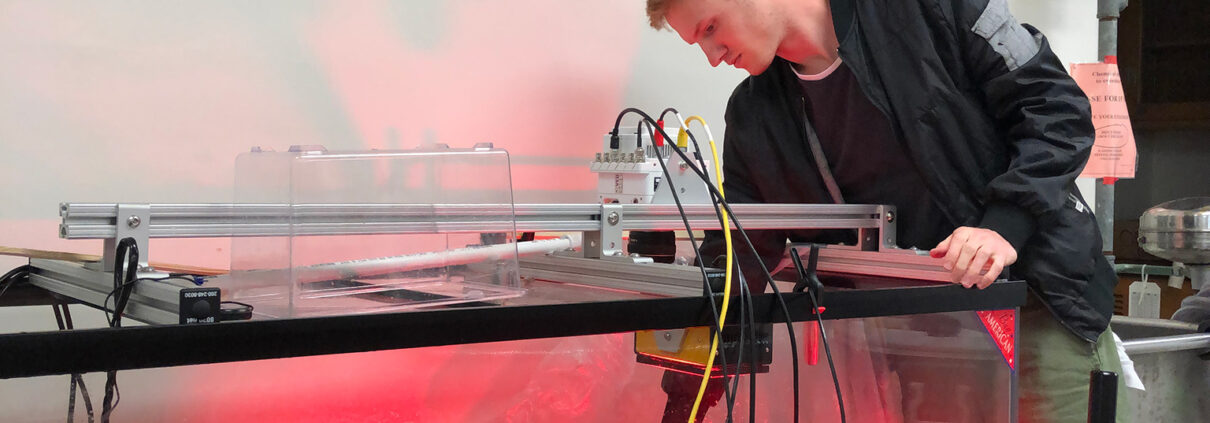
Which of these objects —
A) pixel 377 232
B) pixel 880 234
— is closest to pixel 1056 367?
pixel 880 234

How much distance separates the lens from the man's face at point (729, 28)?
4.12 ft

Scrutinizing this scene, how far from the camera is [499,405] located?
4.44 feet

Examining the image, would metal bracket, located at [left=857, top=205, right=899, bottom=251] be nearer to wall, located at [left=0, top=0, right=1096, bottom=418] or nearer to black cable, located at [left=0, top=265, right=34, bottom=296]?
wall, located at [left=0, top=0, right=1096, bottom=418]

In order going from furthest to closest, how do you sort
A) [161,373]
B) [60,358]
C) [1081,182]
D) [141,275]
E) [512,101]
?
1. [1081,182]
2. [512,101]
3. [161,373]
4. [141,275]
5. [60,358]

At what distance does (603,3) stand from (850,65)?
91 centimetres

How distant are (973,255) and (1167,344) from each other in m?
0.92

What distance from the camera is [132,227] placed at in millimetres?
795

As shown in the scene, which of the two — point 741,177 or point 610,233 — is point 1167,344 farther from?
point 610,233

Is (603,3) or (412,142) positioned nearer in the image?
(412,142)

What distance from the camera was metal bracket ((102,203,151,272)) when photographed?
0.79 meters

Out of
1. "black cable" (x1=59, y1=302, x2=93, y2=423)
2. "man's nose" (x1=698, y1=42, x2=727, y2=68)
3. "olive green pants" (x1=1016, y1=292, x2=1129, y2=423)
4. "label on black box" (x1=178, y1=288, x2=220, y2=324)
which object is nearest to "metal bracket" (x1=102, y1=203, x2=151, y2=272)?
"label on black box" (x1=178, y1=288, x2=220, y2=324)

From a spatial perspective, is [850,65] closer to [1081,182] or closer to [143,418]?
[143,418]

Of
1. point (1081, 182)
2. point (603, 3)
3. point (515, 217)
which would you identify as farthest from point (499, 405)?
point (1081, 182)

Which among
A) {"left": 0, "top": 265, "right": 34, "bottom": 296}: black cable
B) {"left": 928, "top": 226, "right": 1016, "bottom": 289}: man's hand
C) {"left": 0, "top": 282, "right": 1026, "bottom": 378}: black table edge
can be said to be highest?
{"left": 928, "top": 226, "right": 1016, "bottom": 289}: man's hand
